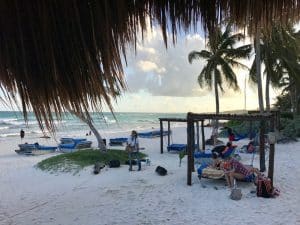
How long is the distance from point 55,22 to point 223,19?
2.55 ft

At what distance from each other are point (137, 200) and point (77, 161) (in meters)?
5.67

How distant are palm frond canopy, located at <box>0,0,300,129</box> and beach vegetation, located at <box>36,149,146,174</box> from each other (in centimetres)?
1193

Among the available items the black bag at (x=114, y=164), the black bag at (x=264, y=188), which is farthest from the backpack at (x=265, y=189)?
the black bag at (x=114, y=164)

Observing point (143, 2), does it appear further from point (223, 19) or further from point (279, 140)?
point (279, 140)

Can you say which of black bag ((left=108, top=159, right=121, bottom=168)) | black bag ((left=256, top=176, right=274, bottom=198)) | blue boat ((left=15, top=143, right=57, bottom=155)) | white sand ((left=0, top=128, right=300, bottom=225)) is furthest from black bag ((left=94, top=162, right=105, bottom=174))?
blue boat ((left=15, top=143, right=57, bottom=155))

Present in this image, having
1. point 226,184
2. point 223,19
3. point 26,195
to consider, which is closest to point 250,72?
point 226,184

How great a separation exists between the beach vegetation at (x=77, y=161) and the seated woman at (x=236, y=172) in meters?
5.32

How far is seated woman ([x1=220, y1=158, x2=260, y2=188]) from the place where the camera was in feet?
32.5

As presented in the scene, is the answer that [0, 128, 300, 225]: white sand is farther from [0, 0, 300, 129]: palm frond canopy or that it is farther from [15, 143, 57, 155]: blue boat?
[15, 143, 57, 155]: blue boat

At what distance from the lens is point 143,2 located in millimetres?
1616

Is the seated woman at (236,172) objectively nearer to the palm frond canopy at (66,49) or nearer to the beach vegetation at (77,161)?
the beach vegetation at (77,161)

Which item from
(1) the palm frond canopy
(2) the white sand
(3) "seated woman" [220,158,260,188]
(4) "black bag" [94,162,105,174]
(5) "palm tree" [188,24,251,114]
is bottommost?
(2) the white sand

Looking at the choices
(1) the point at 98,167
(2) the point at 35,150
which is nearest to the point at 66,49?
(1) the point at 98,167

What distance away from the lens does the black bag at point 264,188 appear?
29.4 ft
